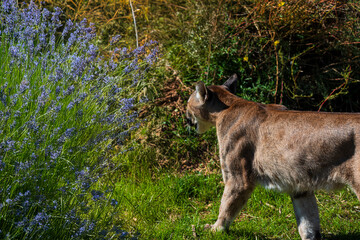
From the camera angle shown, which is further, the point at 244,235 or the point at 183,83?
the point at 183,83

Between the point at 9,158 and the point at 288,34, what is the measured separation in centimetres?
458

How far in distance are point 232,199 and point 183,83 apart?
2.84 meters

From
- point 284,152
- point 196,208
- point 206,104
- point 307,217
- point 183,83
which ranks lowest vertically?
point 307,217

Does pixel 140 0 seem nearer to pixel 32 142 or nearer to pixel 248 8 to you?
pixel 248 8

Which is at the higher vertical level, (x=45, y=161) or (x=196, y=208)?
(x=45, y=161)

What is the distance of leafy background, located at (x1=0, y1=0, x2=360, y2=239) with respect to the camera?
4.66 meters

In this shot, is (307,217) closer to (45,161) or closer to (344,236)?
(344,236)

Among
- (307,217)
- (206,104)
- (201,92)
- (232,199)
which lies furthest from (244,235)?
(201,92)

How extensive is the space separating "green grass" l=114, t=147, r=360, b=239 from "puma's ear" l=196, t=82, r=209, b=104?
3.91 feet

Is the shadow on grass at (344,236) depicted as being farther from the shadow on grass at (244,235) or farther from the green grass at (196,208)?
the shadow on grass at (244,235)

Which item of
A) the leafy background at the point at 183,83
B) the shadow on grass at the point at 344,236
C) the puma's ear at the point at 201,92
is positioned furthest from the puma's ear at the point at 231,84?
the shadow on grass at the point at 344,236

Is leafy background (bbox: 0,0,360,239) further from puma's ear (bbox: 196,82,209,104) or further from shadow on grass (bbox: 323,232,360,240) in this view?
puma's ear (bbox: 196,82,209,104)

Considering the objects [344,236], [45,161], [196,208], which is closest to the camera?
[45,161]

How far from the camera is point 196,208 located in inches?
223
